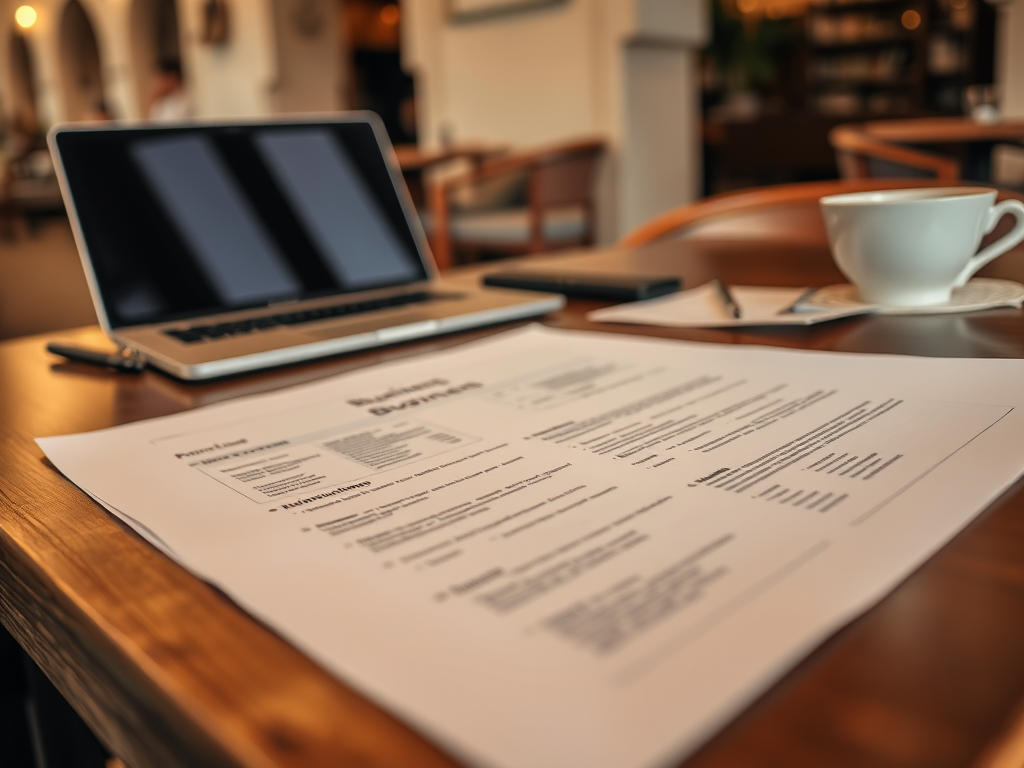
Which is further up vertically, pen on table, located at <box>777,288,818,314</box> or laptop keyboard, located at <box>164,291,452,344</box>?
laptop keyboard, located at <box>164,291,452,344</box>

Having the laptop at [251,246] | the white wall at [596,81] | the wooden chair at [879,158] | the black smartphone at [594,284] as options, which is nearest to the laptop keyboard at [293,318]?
the laptop at [251,246]

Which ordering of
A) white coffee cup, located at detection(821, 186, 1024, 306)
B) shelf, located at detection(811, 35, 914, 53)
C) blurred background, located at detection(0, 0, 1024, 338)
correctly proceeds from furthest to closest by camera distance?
shelf, located at detection(811, 35, 914, 53) → blurred background, located at detection(0, 0, 1024, 338) → white coffee cup, located at detection(821, 186, 1024, 306)

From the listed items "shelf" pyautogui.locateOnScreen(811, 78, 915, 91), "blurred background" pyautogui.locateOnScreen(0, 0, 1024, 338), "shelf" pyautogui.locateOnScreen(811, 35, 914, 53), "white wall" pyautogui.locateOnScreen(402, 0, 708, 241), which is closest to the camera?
"blurred background" pyautogui.locateOnScreen(0, 0, 1024, 338)

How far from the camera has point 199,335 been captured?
67cm

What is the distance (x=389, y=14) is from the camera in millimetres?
8883

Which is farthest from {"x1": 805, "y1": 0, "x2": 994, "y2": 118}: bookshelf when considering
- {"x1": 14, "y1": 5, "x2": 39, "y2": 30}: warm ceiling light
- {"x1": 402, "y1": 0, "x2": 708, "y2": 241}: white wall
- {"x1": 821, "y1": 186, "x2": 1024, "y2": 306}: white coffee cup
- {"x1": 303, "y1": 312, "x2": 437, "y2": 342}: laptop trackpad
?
{"x1": 14, "y1": 5, "x2": 39, "y2": 30}: warm ceiling light

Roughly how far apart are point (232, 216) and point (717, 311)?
1.40ft

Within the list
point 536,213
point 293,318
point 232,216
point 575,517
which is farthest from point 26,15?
point 575,517

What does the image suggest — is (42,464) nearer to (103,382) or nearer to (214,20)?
(103,382)

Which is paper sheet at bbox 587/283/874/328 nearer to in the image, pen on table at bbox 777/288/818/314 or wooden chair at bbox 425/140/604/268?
pen on table at bbox 777/288/818/314

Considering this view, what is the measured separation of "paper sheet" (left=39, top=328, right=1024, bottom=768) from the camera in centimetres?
22

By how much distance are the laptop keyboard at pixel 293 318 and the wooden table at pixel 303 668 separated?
0.26 m

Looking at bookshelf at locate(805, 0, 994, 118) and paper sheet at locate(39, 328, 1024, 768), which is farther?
bookshelf at locate(805, 0, 994, 118)

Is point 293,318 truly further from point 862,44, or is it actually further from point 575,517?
point 862,44
